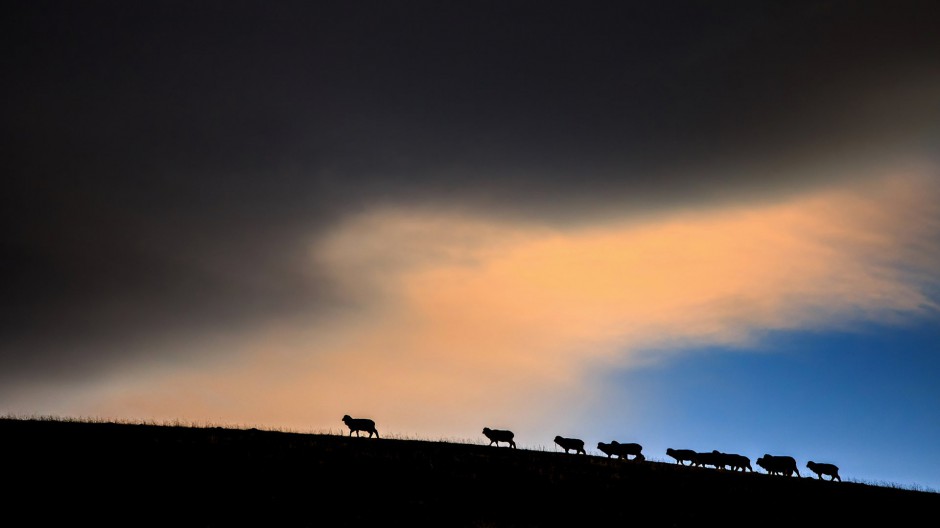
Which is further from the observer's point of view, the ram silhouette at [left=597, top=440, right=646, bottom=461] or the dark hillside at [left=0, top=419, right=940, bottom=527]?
the ram silhouette at [left=597, top=440, right=646, bottom=461]

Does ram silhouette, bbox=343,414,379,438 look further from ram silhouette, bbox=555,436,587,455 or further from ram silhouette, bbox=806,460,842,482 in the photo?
ram silhouette, bbox=806,460,842,482

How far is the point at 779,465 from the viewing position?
48.9m

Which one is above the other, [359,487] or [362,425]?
[362,425]

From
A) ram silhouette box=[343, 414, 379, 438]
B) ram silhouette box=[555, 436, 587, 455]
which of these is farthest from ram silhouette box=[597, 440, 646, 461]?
ram silhouette box=[343, 414, 379, 438]

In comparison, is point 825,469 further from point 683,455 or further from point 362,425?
point 362,425

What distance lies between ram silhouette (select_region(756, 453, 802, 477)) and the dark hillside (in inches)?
283

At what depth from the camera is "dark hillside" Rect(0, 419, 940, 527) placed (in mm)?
26531

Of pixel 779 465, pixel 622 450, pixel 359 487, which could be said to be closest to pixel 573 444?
pixel 622 450

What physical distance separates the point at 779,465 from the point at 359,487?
3215cm

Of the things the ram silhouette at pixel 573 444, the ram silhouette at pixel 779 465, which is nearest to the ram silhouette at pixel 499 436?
the ram silhouette at pixel 573 444

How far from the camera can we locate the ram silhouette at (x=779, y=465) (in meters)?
48.7

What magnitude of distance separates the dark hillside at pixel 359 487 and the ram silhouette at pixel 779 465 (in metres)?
7.18

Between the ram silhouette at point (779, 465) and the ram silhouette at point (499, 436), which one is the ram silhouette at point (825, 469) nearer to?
the ram silhouette at point (779, 465)

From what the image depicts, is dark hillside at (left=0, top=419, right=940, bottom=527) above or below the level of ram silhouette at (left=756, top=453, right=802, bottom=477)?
below
